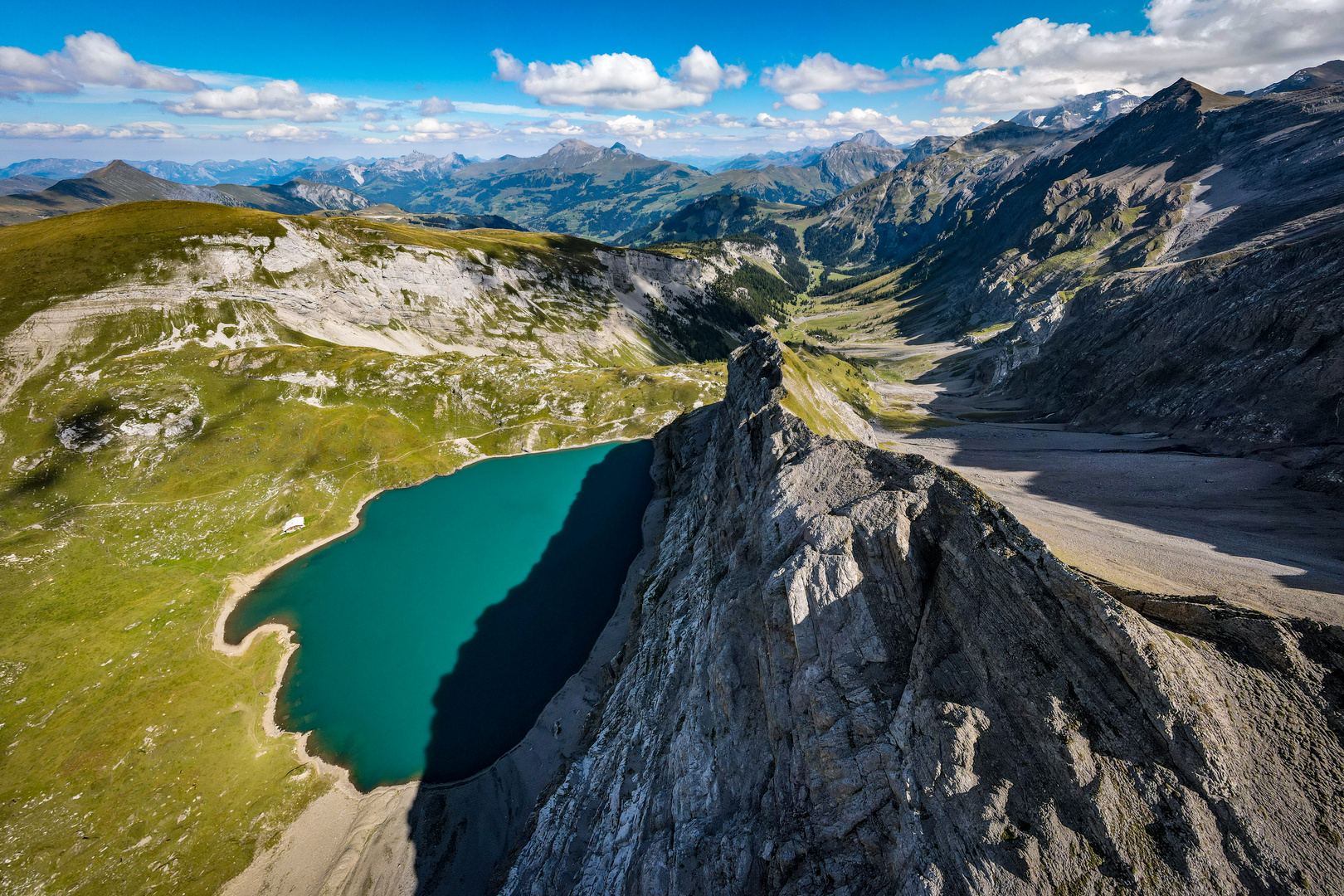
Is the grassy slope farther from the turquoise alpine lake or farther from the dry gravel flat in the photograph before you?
the dry gravel flat

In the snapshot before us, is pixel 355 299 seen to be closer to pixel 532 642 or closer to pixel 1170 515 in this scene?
pixel 532 642

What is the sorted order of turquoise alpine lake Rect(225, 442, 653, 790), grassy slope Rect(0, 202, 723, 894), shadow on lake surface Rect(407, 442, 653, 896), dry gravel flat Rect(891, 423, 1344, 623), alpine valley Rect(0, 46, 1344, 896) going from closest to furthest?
alpine valley Rect(0, 46, 1344, 896) < dry gravel flat Rect(891, 423, 1344, 623) < shadow on lake surface Rect(407, 442, 653, 896) < grassy slope Rect(0, 202, 723, 894) < turquoise alpine lake Rect(225, 442, 653, 790)

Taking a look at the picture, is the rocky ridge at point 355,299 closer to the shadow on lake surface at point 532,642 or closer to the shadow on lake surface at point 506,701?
the shadow on lake surface at point 532,642

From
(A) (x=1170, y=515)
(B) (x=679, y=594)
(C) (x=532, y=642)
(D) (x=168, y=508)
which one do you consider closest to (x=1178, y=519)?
(A) (x=1170, y=515)

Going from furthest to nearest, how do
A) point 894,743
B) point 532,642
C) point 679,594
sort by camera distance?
point 532,642 < point 679,594 < point 894,743

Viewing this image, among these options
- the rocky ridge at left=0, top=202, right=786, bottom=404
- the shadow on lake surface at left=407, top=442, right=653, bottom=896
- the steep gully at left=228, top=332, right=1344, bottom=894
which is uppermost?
the rocky ridge at left=0, top=202, right=786, bottom=404

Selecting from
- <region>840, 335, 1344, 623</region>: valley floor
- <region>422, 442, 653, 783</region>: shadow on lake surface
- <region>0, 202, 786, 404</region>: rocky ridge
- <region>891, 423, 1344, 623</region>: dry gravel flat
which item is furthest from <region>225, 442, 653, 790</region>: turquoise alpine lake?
<region>0, 202, 786, 404</region>: rocky ridge

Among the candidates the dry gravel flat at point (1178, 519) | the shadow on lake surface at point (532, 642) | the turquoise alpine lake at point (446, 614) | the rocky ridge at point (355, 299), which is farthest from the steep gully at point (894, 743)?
the rocky ridge at point (355, 299)
